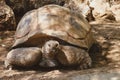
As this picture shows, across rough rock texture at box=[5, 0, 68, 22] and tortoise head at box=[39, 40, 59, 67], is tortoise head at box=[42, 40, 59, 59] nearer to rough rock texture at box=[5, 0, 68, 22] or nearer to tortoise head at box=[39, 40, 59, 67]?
tortoise head at box=[39, 40, 59, 67]

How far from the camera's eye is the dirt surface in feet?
13.4

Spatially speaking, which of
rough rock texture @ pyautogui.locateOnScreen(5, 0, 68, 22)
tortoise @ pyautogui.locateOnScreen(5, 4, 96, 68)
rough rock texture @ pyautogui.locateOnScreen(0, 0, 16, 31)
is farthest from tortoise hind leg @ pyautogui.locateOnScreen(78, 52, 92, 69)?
rough rock texture @ pyautogui.locateOnScreen(5, 0, 68, 22)

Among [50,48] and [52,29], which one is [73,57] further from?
[52,29]

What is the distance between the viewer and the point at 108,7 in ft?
28.1

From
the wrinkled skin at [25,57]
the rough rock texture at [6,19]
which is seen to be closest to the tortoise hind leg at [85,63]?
the wrinkled skin at [25,57]

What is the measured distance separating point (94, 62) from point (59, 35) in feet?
2.49

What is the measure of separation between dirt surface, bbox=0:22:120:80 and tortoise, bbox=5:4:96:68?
164mm

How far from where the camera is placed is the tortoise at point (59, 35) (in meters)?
4.32

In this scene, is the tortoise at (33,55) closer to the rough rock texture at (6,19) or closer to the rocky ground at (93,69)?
the rocky ground at (93,69)

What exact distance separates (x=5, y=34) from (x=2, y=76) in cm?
245

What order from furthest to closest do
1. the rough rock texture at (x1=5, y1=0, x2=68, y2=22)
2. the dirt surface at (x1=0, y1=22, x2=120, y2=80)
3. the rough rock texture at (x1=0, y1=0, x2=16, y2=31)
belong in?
the rough rock texture at (x1=5, y1=0, x2=68, y2=22) → the rough rock texture at (x1=0, y1=0, x2=16, y2=31) → the dirt surface at (x1=0, y1=22, x2=120, y2=80)

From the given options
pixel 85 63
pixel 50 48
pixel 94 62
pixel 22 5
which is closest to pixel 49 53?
pixel 50 48

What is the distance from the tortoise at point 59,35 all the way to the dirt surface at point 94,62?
164 millimetres

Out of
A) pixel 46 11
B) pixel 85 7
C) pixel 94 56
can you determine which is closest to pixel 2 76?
pixel 46 11
